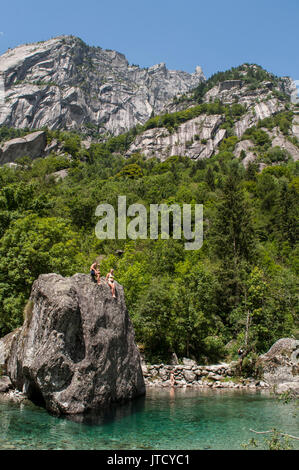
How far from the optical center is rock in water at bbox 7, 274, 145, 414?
54.5 feet

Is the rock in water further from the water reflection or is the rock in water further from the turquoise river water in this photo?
the turquoise river water

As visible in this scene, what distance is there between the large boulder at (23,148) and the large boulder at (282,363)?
105m

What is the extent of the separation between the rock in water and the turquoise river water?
3.26 feet

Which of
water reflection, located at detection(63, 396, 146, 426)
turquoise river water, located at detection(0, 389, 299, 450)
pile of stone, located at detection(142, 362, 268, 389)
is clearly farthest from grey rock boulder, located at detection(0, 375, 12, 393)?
pile of stone, located at detection(142, 362, 268, 389)

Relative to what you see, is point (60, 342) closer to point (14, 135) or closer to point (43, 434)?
point (43, 434)

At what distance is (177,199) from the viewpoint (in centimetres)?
7338

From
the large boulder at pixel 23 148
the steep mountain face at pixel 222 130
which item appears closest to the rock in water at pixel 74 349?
the large boulder at pixel 23 148

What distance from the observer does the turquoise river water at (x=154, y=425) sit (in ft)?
42.3

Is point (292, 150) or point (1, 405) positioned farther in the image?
point (292, 150)

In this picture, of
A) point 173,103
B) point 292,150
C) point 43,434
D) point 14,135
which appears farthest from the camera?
point 173,103

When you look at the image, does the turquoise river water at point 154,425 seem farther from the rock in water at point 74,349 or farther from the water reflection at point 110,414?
the rock in water at point 74,349

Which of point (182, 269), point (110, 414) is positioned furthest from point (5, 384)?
point (182, 269)

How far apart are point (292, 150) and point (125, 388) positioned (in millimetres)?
122519
